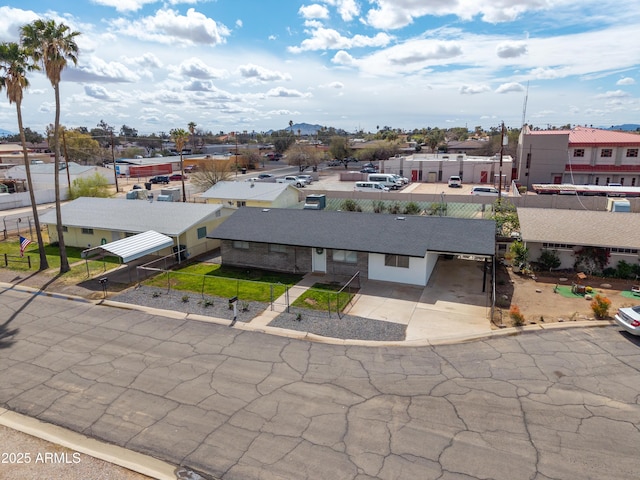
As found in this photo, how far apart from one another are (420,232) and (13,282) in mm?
25589

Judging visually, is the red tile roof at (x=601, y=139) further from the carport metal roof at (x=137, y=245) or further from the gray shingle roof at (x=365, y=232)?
the carport metal roof at (x=137, y=245)

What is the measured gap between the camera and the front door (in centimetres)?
2642

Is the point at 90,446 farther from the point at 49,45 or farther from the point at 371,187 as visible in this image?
the point at 371,187

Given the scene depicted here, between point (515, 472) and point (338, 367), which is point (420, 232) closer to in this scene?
point (338, 367)

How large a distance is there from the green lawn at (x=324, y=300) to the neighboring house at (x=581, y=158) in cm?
4875

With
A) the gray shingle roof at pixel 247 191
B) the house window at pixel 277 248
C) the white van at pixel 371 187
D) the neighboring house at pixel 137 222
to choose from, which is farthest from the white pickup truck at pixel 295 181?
the house window at pixel 277 248

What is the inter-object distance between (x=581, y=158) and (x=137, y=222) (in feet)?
186

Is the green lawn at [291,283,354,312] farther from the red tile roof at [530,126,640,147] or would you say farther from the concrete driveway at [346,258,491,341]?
the red tile roof at [530,126,640,147]

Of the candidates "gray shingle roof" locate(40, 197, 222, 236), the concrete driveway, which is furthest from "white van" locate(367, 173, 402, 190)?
the concrete driveway

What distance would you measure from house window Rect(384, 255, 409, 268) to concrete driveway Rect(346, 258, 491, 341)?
1.15 meters

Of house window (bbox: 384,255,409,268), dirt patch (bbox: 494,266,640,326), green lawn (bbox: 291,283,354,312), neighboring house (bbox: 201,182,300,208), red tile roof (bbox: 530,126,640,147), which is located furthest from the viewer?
red tile roof (bbox: 530,126,640,147)

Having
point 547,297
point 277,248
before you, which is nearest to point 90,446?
point 277,248

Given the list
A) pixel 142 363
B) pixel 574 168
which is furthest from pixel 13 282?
pixel 574 168

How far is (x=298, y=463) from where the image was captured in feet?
35.9
